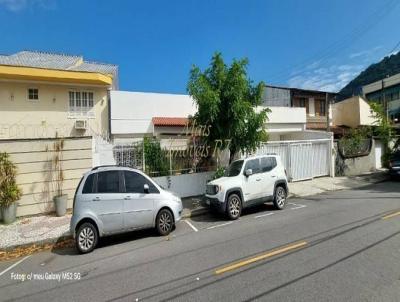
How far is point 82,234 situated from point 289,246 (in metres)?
4.85

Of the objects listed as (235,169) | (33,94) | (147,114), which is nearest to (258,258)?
(235,169)

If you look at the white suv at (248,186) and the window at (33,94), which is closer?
the white suv at (248,186)

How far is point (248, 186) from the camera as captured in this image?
32.9 ft

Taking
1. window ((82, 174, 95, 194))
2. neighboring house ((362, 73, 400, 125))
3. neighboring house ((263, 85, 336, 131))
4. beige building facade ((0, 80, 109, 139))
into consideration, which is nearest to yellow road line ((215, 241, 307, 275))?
window ((82, 174, 95, 194))

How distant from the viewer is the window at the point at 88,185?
7.40m

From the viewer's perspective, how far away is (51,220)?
32.7 ft

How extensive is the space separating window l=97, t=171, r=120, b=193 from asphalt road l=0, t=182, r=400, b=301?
4.75ft

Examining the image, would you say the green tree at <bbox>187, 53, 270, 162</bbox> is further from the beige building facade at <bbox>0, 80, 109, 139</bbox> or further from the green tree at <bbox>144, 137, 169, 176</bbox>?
the beige building facade at <bbox>0, 80, 109, 139</bbox>

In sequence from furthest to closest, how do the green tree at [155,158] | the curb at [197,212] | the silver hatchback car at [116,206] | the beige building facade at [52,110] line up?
the beige building facade at [52,110], the green tree at [155,158], the curb at [197,212], the silver hatchback car at [116,206]

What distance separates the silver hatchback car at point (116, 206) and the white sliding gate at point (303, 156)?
8.55 metres

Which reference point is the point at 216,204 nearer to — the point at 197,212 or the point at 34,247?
the point at 197,212

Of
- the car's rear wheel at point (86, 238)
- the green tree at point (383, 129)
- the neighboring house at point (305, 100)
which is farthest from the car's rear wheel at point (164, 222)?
the neighboring house at point (305, 100)

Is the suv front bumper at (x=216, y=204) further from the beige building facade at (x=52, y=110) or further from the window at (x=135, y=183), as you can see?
the beige building facade at (x=52, y=110)

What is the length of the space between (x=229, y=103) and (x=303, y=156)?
25.8 feet
